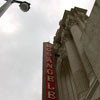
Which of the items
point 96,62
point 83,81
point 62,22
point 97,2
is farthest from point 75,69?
point 62,22

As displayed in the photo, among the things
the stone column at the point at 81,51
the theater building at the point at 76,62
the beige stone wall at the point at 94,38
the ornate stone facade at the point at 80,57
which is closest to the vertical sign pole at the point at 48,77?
the theater building at the point at 76,62

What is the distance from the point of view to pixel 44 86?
12.2 metres

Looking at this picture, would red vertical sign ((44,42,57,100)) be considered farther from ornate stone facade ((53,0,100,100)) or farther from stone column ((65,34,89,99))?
stone column ((65,34,89,99))

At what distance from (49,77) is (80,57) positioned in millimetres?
3348

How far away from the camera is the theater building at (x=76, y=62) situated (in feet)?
26.9

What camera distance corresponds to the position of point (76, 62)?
13.2 m

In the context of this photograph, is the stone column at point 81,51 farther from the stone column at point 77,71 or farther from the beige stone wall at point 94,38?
the beige stone wall at point 94,38

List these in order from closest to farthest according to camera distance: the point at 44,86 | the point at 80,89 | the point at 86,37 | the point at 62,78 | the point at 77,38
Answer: the point at 86,37 < the point at 80,89 < the point at 44,86 < the point at 77,38 < the point at 62,78

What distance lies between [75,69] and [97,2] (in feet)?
20.2

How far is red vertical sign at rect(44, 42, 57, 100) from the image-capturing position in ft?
37.4

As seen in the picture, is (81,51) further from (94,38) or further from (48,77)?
(94,38)

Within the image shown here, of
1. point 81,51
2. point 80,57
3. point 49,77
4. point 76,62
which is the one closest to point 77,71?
point 76,62

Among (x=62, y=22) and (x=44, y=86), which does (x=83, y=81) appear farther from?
(x=62, y=22)

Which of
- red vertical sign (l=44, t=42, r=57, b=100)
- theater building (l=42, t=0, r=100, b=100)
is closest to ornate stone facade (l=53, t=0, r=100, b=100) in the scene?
theater building (l=42, t=0, r=100, b=100)
